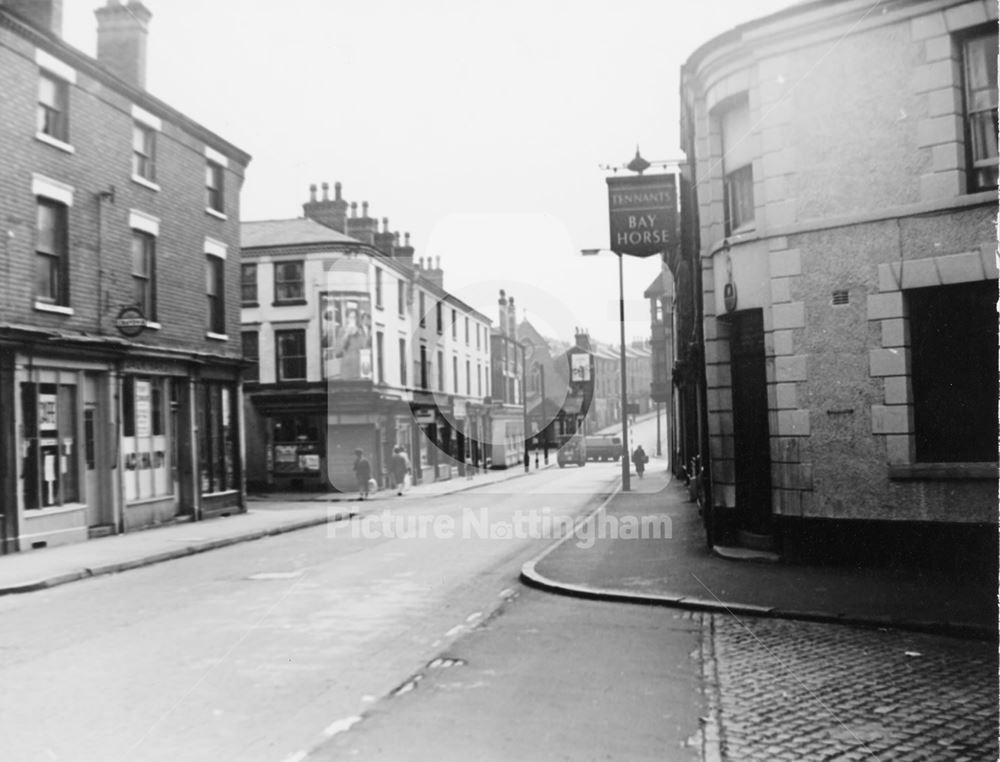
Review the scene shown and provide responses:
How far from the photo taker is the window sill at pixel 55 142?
16.6m

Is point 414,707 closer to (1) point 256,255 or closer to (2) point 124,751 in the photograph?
(2) point 124,751

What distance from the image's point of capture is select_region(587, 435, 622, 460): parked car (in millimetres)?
64875

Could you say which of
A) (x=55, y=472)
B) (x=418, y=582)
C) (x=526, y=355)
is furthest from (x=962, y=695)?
(x=526, y=355)

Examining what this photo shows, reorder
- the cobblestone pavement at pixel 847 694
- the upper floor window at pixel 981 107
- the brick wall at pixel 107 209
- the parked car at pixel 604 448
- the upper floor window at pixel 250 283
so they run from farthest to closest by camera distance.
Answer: the parked car at pixel 604 448, the upper floor window at pixel 250 283, the brick wall at pixel 107 209, the upper floor window at pixel 981 107, the cobblestone pavement at pixel 847 694

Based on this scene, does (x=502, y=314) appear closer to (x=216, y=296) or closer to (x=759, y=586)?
(x=216, y=296)

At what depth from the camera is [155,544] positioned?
16656 mm

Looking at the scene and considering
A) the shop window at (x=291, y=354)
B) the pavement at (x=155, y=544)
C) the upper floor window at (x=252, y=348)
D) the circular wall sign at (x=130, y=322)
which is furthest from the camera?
the upper floor window at (x=252, y=348)

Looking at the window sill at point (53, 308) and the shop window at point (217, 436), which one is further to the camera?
the shop window at point (217, 436)

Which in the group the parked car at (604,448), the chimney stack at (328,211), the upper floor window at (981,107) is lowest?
the parked car at (604,448)

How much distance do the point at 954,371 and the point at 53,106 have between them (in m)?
16.8

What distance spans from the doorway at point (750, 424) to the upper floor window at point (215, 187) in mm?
15610

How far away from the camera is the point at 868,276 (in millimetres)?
11133

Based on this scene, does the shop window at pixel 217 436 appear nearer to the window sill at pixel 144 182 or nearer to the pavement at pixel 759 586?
the window sill at pixel 144 182

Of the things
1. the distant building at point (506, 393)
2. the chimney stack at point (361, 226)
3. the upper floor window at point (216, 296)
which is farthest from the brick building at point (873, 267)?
the distant building at point (506, 393)
